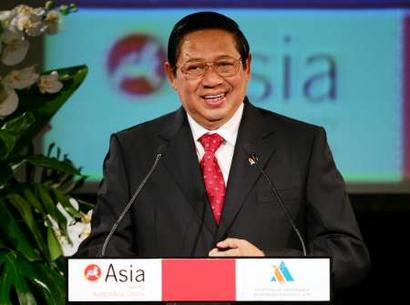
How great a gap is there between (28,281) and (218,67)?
3.58 ft

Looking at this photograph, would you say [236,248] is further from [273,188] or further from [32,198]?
[32,198]

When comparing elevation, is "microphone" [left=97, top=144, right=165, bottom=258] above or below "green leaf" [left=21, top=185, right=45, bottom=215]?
above

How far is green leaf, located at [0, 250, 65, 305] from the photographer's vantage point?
3.02 metres

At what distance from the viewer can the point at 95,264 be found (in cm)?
200

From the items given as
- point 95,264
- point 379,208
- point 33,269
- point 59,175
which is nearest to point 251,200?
point 95,264

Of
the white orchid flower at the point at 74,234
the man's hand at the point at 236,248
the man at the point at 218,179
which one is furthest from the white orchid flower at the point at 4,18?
the man's hand at the point at 236,248

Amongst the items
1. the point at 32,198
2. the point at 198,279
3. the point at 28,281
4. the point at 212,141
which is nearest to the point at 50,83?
the point at 32,198

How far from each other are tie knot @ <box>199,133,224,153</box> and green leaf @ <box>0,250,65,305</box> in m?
0.86

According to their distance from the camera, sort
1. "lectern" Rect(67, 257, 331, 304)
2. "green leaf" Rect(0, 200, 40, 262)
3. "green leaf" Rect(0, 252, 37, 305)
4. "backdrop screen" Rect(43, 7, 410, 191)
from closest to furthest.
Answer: "lectern" Rect(67, 257, 331, 304) < "green leaf" Rect(0, 252, 37, 305) < "green leaf" Rect(0, 200, 40, 262) < "backdrop screen" Rect(43, 7, 410, 191)

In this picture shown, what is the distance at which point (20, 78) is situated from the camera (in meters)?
3.20

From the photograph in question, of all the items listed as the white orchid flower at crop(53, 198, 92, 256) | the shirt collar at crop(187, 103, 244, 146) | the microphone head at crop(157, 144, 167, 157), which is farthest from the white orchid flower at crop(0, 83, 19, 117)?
the microphone head at crop(157, 144, 167, 157)

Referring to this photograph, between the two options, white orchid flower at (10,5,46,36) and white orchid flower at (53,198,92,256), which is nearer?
white orchid flower at (10,5,46,36)

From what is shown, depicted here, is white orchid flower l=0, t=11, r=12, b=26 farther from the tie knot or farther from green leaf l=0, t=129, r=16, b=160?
the tie knot

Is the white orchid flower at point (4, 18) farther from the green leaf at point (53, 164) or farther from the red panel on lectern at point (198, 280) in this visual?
the red panel on lectern at point (198, 280)
